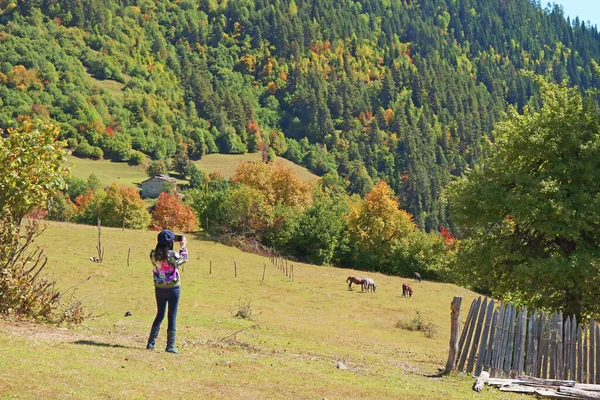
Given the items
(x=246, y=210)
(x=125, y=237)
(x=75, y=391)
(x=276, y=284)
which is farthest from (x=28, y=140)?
(x=246, y=210)

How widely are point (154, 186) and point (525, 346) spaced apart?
595 feet

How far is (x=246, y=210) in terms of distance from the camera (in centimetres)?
9419

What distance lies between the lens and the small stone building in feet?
627

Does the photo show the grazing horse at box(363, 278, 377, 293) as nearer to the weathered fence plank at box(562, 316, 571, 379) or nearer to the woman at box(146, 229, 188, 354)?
the weathered fence plank at box(562, 316, 571, 379)

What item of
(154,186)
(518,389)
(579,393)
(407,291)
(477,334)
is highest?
(154,186)

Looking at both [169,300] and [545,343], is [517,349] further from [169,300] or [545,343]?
[169,300]

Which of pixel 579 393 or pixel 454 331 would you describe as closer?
pixel 579 393

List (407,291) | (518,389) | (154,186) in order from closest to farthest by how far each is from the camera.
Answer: (518,389) → (407,291) → (154,186)

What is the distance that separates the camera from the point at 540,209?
25.2m

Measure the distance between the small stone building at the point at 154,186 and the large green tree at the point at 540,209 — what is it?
169071 mm

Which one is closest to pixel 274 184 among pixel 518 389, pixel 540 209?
pixel 540 209

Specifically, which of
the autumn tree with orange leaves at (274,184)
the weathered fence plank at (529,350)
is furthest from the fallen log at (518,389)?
the autumn tree with orange leaves at (274,184)

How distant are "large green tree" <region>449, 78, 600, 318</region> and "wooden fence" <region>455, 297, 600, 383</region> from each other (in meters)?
5.57

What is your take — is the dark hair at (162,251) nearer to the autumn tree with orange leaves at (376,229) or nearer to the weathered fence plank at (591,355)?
the weathered fence plank at (591,355)
